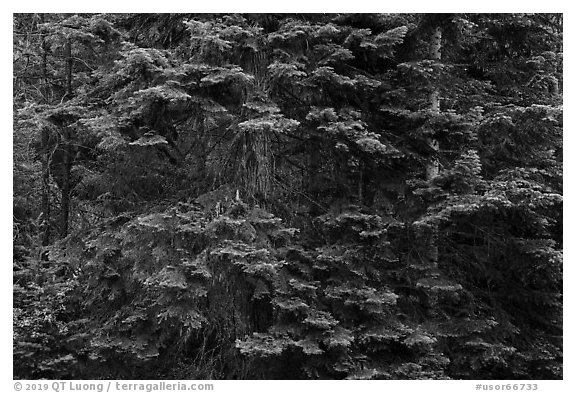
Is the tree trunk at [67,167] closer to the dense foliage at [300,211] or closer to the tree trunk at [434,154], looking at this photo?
the dense foliage at [300,211]

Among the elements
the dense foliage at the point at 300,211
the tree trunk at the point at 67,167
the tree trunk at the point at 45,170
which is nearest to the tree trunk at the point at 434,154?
the dense foliage at the point at 300,211

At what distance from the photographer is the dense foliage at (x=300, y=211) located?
562 centimetres

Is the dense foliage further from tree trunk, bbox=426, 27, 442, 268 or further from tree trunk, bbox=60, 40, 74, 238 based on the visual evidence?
tree trunk, bbox=60, 40, 74, 238

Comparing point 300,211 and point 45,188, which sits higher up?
point 45,188

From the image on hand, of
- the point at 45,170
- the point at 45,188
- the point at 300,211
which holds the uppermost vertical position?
the point at 45,170

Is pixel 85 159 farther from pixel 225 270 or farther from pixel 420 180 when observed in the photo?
pixel 420 180

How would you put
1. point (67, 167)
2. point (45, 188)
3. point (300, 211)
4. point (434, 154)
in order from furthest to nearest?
point (45, 188) < point (67, 167) < point (300, 211) < point (434, 154)

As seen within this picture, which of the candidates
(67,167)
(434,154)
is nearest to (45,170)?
(67,167)

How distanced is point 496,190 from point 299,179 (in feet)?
7.88

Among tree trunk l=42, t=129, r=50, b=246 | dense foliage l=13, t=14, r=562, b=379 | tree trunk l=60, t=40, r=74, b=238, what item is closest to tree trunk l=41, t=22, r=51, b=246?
tree trunk l=42, t=129, r=50, b=246

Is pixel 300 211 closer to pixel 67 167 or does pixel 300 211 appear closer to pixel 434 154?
pixel 434 154

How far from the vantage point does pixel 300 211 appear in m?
6.53

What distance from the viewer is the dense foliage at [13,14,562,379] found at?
5621 mm
